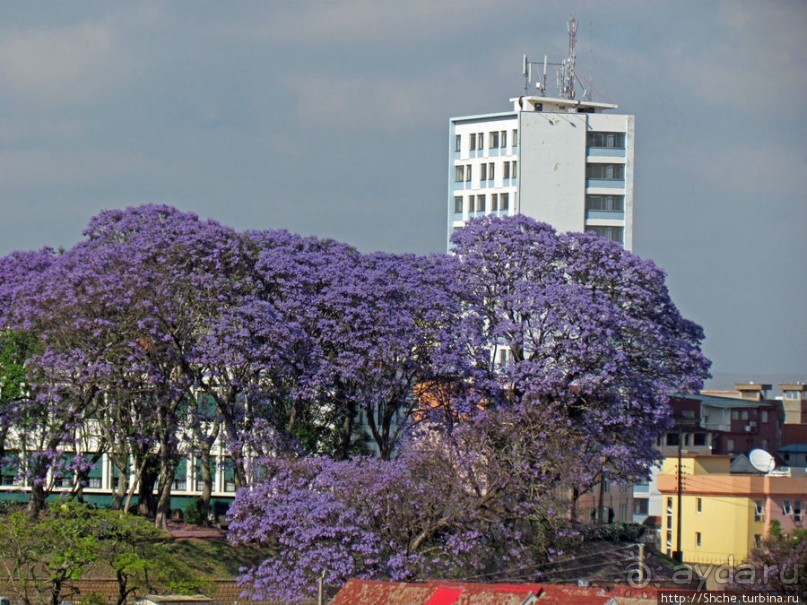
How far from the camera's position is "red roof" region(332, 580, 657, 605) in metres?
31.8

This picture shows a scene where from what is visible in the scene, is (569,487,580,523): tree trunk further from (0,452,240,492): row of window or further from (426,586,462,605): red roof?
(426,586,462,605): red roof

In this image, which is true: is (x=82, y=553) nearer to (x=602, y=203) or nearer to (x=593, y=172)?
(x=602, y=203)

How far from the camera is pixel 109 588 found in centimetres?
4609

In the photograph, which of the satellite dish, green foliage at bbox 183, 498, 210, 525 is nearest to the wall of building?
the satellite dish

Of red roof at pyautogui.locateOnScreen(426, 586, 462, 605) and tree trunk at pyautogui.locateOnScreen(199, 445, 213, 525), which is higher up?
tree trunk at pyautogui.locateOnScreen(199, 445, 213, 525)

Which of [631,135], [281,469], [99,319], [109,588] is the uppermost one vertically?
[631,135]

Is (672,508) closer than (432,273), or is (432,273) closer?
(432,273)

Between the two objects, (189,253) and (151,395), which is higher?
(189,253)

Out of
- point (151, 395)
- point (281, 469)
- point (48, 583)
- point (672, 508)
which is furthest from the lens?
point (672, 508)

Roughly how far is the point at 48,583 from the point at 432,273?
18.8m

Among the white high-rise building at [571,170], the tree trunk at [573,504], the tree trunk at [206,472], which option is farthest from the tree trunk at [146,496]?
the white high-rise building at [571,170]

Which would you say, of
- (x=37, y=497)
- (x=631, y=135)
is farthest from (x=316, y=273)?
(x=631, y=135)

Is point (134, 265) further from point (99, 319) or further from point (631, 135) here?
point (631, 135)

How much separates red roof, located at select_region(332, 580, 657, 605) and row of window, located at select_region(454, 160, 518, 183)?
56547mm
